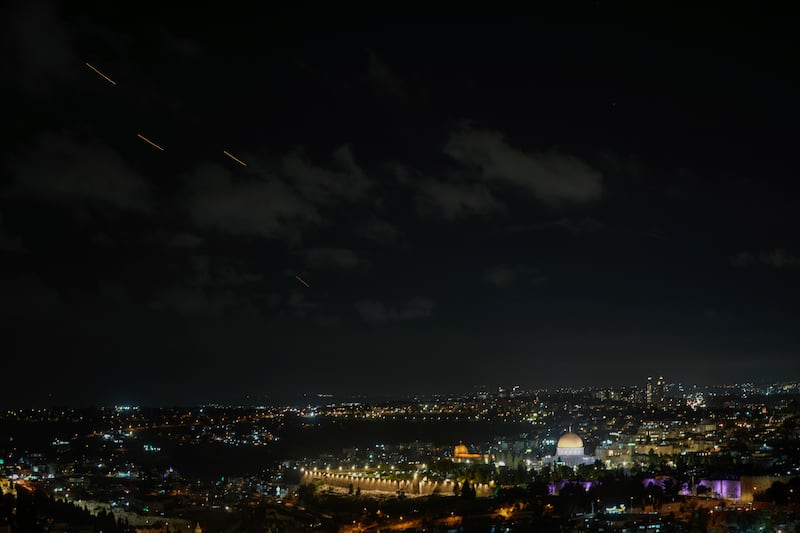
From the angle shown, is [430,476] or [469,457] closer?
[430,476]

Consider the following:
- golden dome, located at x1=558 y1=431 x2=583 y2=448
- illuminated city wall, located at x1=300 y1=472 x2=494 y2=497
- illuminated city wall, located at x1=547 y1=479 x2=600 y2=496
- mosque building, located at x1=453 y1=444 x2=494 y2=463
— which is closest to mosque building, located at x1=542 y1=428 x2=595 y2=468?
golden dome, located at x1=558 y1=431 x2=583 y2=448

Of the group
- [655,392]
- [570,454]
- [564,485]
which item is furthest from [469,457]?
[655,392]

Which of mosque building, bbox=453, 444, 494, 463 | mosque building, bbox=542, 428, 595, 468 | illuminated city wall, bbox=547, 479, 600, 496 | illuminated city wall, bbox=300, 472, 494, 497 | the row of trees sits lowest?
the row of trees

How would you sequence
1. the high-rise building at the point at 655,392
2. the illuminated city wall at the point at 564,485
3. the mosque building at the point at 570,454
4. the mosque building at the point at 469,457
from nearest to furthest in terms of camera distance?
1. the illuminated city wall at the point at 564,485
2. the mosque building at the point at 570,454
3. the mosque building at the point at 469,457
4. the high-rise building at the point at 655,392

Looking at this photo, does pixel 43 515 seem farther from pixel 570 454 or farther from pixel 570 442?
pixel 570 442

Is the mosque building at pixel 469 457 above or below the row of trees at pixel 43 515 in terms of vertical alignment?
above

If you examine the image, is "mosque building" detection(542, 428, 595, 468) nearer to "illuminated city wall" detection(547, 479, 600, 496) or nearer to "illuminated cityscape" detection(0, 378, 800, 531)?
"illuminated cityscape" detection(0, 378, 800, 531)

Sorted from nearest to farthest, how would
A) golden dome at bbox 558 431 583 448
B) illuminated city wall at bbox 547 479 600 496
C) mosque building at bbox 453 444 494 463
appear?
illuminated city wall at bbox 547 479 600 496
mosque building at bbox 453 444 494 463
golden dome at bbox 558 431 583 448

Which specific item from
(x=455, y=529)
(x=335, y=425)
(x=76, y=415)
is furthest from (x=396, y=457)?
(x=76, y=415)

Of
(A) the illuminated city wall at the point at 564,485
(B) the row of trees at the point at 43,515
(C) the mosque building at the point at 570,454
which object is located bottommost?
(B) the row of trees at the point at 43,515

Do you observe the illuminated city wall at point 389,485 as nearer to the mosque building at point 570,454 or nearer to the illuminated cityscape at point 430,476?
the illuminated cityscape at point 430,476

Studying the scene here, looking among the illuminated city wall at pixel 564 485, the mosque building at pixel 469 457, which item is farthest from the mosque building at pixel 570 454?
the illuminated city wall at pixel 564 485
